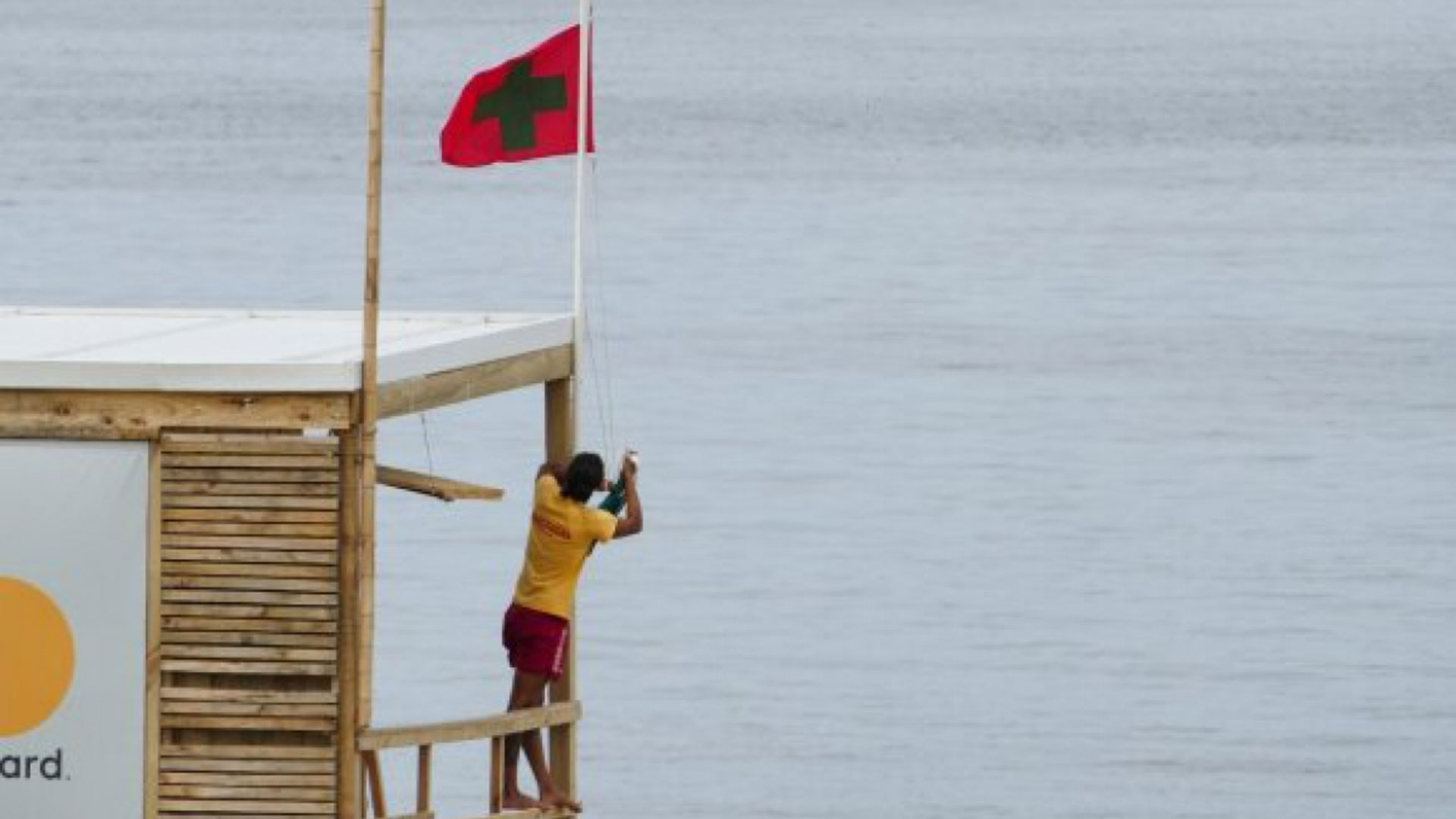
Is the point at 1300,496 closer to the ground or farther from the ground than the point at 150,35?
closer to the ground

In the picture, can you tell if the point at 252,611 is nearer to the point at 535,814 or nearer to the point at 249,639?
the point at 249,639

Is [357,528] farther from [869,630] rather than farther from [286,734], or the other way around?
[869,630]

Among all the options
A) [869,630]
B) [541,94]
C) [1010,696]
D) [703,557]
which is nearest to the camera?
[541,94]

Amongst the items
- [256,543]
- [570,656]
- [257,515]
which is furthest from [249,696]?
[570,656]

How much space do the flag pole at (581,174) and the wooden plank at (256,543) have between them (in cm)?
218

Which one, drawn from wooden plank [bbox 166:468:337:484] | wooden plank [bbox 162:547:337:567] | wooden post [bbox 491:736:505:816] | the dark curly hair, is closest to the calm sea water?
wooden post [bbox 491:736:505:816]

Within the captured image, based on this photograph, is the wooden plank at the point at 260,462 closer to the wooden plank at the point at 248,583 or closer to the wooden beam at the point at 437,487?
the wooden plank at the point at 248,583

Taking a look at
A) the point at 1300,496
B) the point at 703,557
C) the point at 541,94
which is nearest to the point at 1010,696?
the point at 703,557

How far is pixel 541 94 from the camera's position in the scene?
67.4 ft

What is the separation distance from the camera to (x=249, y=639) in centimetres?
1783

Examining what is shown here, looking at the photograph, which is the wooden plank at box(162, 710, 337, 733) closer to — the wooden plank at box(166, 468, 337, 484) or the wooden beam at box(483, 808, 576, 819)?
the wooden plank at box(166, 468, 337, 484)

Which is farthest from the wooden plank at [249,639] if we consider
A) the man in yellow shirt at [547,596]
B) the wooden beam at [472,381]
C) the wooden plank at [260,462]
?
the man in yellow shirt at [547,596]

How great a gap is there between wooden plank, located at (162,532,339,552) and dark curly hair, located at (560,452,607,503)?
1.60 m

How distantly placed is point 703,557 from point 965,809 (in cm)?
1111
